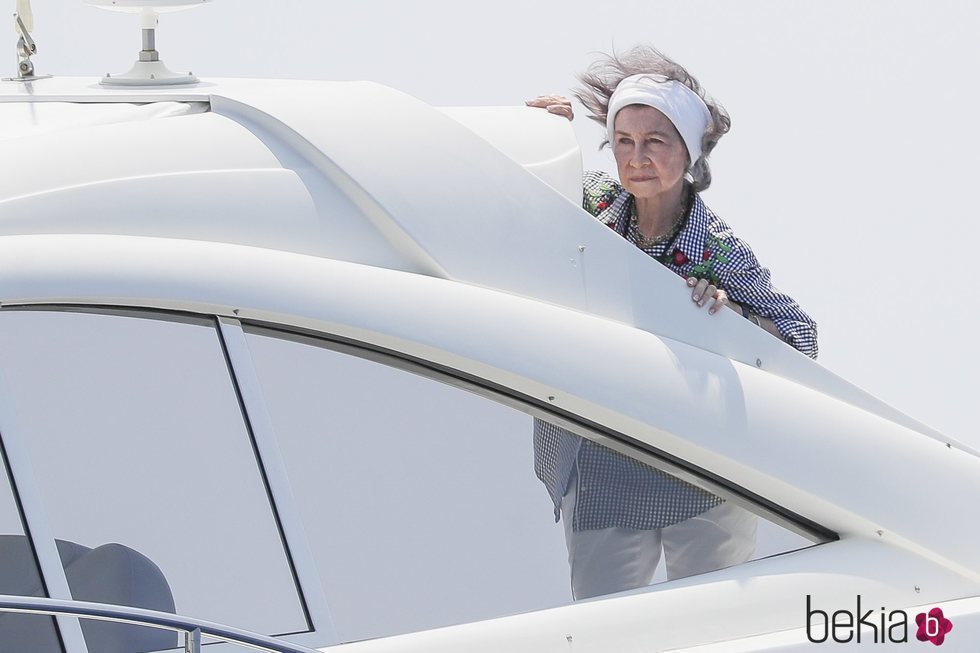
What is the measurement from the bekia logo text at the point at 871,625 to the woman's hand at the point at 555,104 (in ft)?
3.54

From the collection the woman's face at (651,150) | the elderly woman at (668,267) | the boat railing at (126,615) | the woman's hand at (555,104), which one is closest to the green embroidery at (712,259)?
the elderly woman at (668,267)

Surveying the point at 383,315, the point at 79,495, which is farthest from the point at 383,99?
the point at 79,495

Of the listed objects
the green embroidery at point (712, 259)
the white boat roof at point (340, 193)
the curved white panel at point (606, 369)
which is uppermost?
the green embroidery at point (712, 259)

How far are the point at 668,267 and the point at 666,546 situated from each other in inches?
23.1

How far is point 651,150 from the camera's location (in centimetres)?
231

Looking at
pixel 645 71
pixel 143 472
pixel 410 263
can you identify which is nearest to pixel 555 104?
pixel 645 71

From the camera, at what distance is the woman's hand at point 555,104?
8.12 ft

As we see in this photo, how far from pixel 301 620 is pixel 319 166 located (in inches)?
26.0

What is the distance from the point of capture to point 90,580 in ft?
5.13

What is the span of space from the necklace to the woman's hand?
253 mm

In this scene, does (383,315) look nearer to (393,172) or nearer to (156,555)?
(393,172)

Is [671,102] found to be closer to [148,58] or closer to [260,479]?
[148,58]

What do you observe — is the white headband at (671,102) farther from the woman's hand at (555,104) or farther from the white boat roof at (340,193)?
the white boat roof at (340,193)

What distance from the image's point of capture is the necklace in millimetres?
2336
